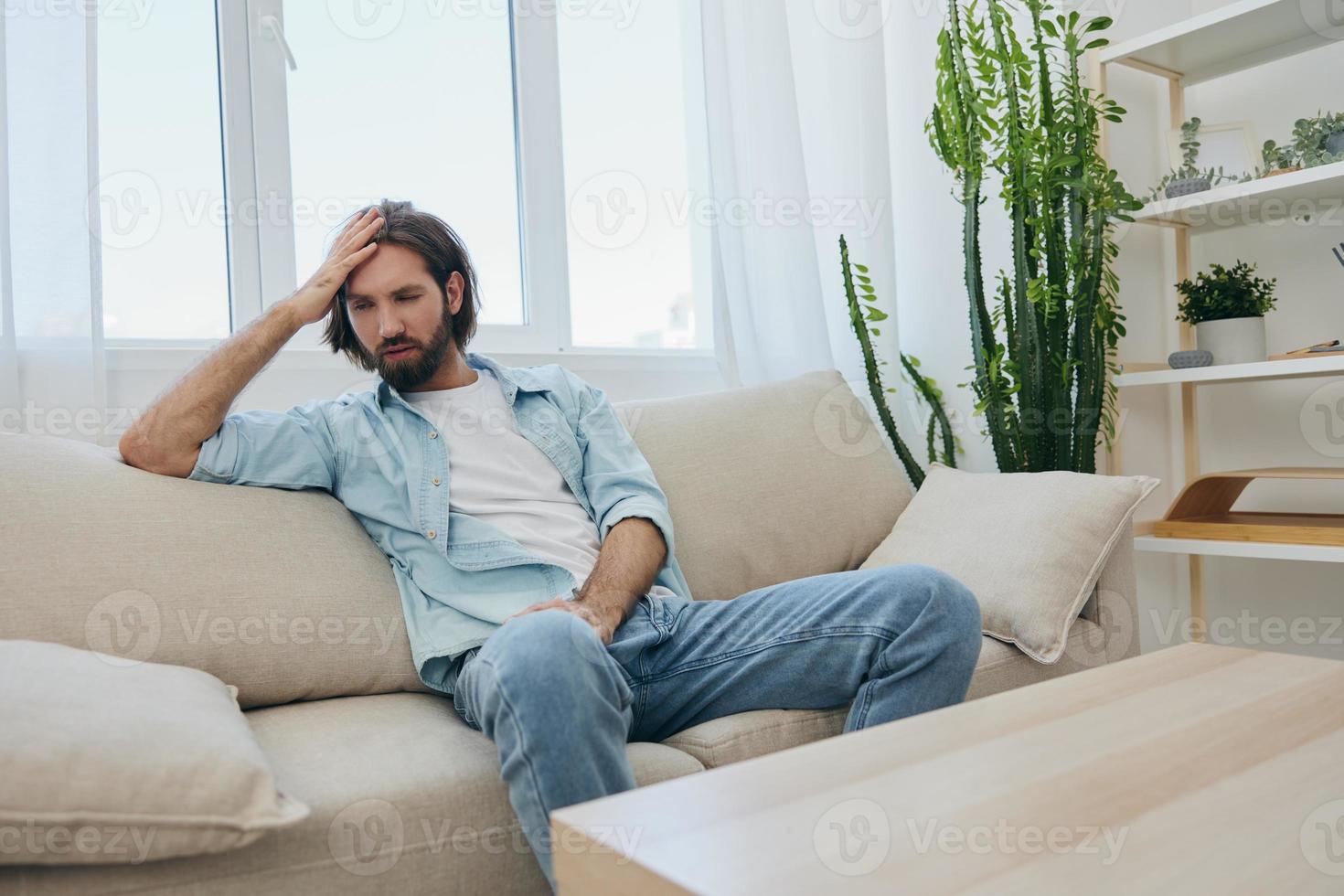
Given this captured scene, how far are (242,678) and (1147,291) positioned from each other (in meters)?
2.29

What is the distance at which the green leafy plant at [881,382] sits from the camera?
94.7 inches

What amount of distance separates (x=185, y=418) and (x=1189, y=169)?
2135 mm

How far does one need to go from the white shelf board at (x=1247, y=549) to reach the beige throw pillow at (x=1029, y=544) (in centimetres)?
50

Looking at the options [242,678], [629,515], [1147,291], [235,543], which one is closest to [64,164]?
[235,543]

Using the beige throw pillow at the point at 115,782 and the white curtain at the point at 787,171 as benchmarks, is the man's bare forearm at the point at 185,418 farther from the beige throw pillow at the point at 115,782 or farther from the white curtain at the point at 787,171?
the white curtain at the point at 787,171

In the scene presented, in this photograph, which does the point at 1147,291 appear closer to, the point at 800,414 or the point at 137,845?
the point at 800,414

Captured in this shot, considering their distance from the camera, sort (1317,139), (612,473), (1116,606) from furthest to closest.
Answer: (1317,139) < (1116,606) < (612,473)

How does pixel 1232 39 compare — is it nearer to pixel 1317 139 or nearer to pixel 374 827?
pixel 1317 139

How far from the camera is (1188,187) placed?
236 centimetres

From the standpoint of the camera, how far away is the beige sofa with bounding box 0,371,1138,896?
1059mm

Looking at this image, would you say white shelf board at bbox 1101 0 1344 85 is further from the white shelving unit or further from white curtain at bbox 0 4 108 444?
white curtain at bbox 0 4 108 444

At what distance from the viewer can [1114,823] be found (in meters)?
0.82

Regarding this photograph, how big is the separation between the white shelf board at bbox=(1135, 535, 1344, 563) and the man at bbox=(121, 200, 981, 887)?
1.05m

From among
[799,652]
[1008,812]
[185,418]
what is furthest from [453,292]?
[1008,812]
